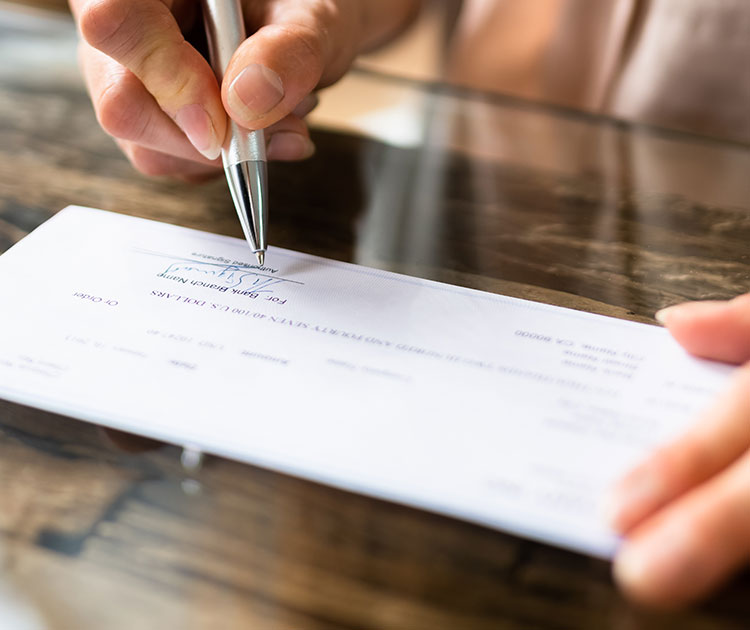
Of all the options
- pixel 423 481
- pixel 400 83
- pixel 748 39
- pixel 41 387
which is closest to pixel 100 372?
pixel 41 387

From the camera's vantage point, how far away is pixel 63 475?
11.8 inches

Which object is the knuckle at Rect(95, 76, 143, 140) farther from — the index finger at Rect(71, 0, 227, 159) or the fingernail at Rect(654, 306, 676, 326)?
the fingernail at Rect(654, 306, 676, 326)

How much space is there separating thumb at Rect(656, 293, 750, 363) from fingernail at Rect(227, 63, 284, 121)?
257 mm

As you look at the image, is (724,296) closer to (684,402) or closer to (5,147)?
(684,402)

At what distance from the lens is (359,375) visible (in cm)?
34

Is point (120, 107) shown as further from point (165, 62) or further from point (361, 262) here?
point (361, 262)

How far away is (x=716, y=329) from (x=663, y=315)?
4 cm

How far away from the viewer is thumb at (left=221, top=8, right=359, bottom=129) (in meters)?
0.42

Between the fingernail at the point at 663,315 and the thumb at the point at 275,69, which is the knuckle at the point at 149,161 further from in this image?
the fingernail at the point at 663,315

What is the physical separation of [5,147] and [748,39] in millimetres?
667

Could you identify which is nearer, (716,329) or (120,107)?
(716,329)

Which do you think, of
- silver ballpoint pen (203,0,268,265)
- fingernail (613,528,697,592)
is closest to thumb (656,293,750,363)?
fingernail (613,528,697,592)
